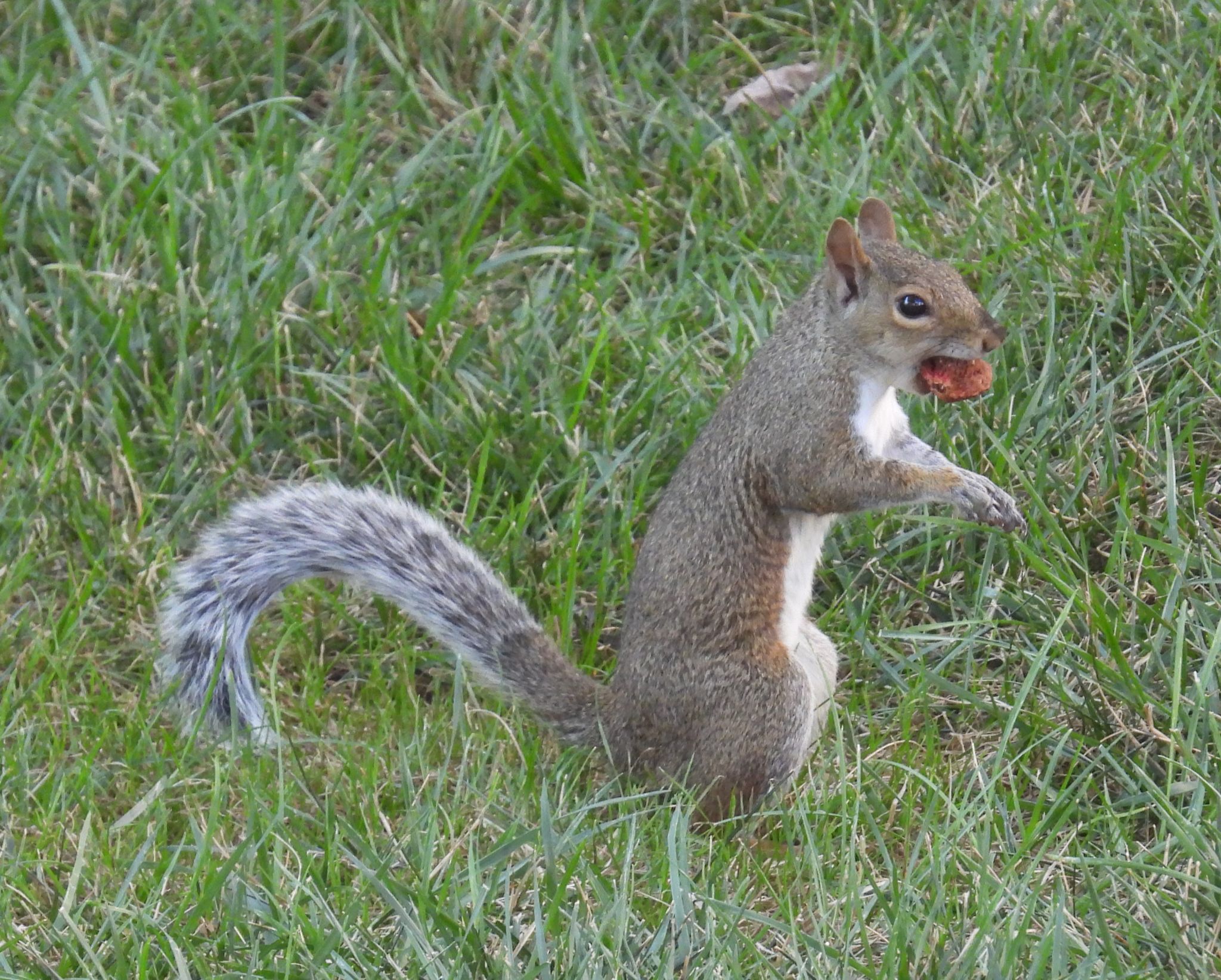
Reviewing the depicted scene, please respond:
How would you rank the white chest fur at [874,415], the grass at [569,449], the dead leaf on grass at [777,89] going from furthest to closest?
1. the dead leaf on grass at [777,89]
2. the white chest fur at [874,415]
3. the grass at [569,449]

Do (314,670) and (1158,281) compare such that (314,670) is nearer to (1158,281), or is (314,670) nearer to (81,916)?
(81,916)

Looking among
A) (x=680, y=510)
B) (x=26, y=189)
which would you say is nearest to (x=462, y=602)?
(x=680, y=510)

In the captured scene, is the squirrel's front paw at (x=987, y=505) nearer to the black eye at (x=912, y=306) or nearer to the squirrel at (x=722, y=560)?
the squirrel at (x=722, y=560)

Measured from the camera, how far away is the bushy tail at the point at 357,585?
9.67ft

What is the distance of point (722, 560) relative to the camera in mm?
2900

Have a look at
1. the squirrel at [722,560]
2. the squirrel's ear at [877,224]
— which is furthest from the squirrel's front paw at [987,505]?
the squirrel's ear at [877,224]

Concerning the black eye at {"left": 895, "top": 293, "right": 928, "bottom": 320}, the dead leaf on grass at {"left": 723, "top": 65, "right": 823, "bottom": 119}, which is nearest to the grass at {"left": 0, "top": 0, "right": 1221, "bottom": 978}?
the dead leaf on grass at {"left": 723, "top": 65, "right": 823, "bottom": 119}

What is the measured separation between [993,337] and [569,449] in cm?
92

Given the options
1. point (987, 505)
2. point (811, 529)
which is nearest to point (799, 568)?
point (811, 529)

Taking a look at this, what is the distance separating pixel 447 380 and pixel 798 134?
1.05 meters

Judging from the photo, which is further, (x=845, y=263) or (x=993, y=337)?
(x=845, y=263)

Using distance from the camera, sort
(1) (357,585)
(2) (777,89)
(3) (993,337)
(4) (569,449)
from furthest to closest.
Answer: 1. (2) (777,89)
2. (4) (569,449)
3. (1) (357,585)
4. (3) (993,337)

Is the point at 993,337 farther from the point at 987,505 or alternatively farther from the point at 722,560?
the point at 722,560

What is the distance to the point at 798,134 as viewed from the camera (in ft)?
13.3
